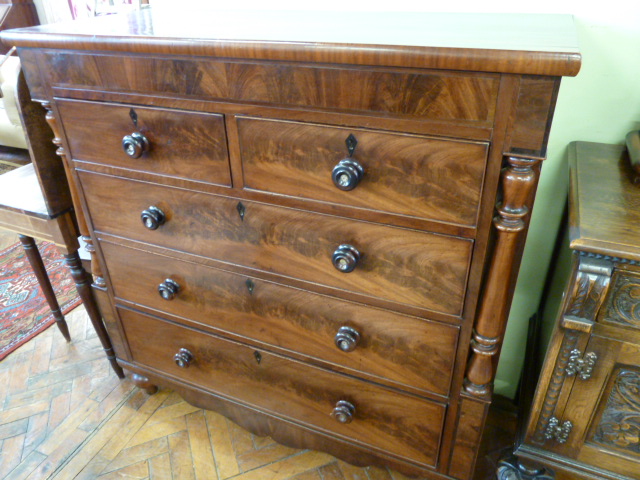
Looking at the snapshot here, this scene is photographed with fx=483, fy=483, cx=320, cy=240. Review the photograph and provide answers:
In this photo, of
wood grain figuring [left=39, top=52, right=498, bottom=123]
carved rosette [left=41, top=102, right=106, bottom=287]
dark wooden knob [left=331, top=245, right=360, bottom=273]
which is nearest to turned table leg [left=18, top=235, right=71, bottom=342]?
carved rosette [left=41, top=102, right=106, bottom=287]

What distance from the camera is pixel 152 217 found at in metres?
1.08

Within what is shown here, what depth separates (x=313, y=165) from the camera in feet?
2.87

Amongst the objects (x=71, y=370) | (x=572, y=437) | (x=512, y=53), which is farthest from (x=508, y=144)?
(x=71, y=370)

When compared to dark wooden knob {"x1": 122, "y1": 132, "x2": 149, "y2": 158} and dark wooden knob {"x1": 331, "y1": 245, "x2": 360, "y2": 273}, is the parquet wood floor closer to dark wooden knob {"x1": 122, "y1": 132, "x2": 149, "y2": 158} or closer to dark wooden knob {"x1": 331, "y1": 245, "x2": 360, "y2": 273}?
dark wooden knob {"x1": 331, "y1": 245, "x2": 360, "y2": 273}

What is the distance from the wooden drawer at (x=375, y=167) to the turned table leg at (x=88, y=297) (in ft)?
2.77

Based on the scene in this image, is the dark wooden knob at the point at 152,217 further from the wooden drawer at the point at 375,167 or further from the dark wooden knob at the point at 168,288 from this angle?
the wooden drawer at the point at 375,167

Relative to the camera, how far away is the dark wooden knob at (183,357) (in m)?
1.30

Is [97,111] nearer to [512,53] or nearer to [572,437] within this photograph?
[512,53]

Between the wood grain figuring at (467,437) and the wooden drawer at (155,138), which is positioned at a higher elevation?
the wooden drawer at (155,138)

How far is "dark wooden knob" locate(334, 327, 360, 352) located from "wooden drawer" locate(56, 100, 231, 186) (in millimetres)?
390

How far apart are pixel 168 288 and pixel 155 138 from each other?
1.25 ft

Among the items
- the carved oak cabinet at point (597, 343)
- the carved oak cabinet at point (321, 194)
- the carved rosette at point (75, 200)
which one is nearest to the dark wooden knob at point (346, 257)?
the carved oak cabinet at point (321, 194)

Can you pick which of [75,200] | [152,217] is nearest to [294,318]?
[152,217]

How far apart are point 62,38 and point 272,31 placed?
0.42 metres
